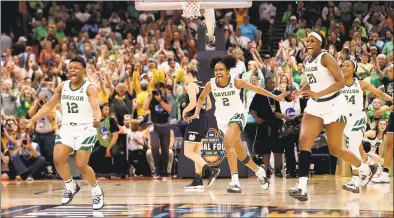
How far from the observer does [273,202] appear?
412 inches

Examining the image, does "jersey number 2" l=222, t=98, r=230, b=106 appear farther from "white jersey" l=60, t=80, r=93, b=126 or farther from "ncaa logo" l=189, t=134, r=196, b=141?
"white jersey" l=60, t=80, r=93, b=126

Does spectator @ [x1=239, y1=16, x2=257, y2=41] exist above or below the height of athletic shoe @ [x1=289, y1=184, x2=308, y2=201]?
above

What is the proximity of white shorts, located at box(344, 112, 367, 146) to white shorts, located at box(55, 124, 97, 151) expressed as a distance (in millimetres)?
3724

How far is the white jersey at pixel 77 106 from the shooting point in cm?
995

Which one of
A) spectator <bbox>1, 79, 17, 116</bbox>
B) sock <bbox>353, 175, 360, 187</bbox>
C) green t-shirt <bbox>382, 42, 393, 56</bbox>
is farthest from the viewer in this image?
spectator <bbox>1, 79, 17, 116</bbox>

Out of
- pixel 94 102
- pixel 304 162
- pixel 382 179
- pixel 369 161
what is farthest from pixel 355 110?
pixel 94 102

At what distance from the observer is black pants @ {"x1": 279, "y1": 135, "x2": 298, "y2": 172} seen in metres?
14.6

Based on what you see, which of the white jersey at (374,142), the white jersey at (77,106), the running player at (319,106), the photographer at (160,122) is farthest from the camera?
the photographer at (160,122)

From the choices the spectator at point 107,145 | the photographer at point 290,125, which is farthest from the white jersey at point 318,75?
the spectator at point 107,145

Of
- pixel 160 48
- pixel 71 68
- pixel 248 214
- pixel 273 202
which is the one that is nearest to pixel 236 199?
Result: pixel 273 202

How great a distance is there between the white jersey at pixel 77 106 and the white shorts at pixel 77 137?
76 millimetres

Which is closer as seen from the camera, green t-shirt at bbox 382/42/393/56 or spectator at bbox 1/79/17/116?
green t-shirt at bbox 382/42/393/56

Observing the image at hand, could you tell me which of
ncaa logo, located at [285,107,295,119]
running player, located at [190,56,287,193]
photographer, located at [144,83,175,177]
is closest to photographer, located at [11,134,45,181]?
photographer, located at [144,83,175,177]

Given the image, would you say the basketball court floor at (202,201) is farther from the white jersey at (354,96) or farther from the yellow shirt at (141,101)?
the yellow shirt at (141,101)
